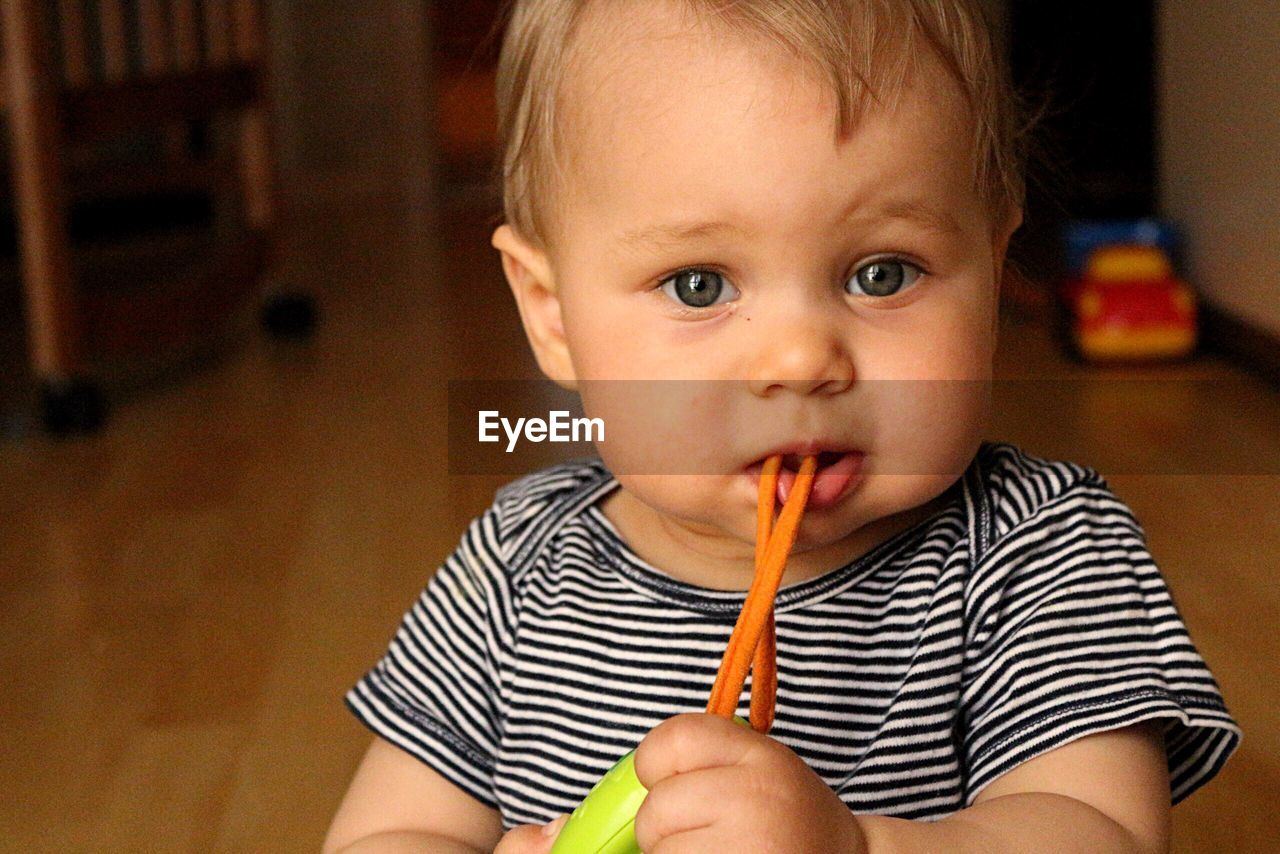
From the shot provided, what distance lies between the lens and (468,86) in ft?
14.1

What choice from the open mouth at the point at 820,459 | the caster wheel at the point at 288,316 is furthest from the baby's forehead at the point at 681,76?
the caster wheel at the point at 288,316

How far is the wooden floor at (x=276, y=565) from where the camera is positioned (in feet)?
3.03

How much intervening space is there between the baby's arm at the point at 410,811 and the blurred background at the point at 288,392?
15cm

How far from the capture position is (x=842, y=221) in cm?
59

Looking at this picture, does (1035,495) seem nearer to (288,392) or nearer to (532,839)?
(532,839)

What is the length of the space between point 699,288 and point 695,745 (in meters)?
0.19

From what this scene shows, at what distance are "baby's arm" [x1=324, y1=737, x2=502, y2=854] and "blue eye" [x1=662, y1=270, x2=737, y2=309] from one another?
25 centimetres

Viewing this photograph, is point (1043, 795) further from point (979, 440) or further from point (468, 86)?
point (468, 86)

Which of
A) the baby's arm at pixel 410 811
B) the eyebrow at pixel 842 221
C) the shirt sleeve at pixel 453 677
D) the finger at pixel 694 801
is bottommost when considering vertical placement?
the baby's arm at pixel 410 811

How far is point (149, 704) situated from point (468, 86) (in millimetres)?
3436

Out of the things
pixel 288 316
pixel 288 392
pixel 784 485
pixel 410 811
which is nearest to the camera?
pixel 784 485

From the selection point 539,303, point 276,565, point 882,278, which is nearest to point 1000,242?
point 882,278

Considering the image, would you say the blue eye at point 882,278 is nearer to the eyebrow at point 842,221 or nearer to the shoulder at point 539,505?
the eyebrow at point 842,221

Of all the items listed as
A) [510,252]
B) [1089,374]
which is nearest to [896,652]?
[510,252]
